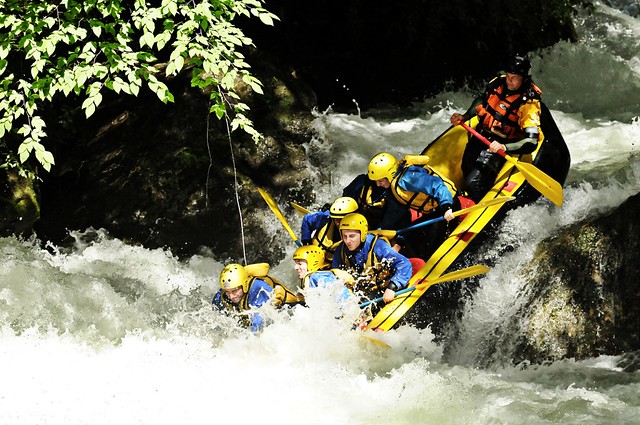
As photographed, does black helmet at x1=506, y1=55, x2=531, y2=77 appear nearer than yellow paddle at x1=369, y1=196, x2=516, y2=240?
No

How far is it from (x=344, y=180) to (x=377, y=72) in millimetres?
2060

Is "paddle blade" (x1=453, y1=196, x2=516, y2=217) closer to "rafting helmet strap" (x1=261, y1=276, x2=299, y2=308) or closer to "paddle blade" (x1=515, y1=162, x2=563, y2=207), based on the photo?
"paddle blade" (x1=515, y1=162, x2=563, y2=207)

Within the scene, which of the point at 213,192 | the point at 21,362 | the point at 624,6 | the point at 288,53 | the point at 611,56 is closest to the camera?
the point at 21,362

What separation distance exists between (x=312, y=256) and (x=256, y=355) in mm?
993

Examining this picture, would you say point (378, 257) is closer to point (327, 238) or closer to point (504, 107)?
point (327, 238)

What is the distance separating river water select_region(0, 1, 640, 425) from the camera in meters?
4.86

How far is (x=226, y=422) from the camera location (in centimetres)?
475

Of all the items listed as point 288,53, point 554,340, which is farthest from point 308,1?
point 554,340

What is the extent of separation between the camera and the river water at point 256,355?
4.86 meters

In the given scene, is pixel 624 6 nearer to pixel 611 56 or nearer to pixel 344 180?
pixel 611 56

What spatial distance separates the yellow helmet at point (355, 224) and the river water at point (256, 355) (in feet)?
1.85

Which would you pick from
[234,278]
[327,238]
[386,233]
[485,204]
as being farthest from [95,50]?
[485,204]

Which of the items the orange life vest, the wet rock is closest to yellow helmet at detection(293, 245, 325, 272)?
the wet rock

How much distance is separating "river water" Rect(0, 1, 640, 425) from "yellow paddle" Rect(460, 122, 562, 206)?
0.33 m
